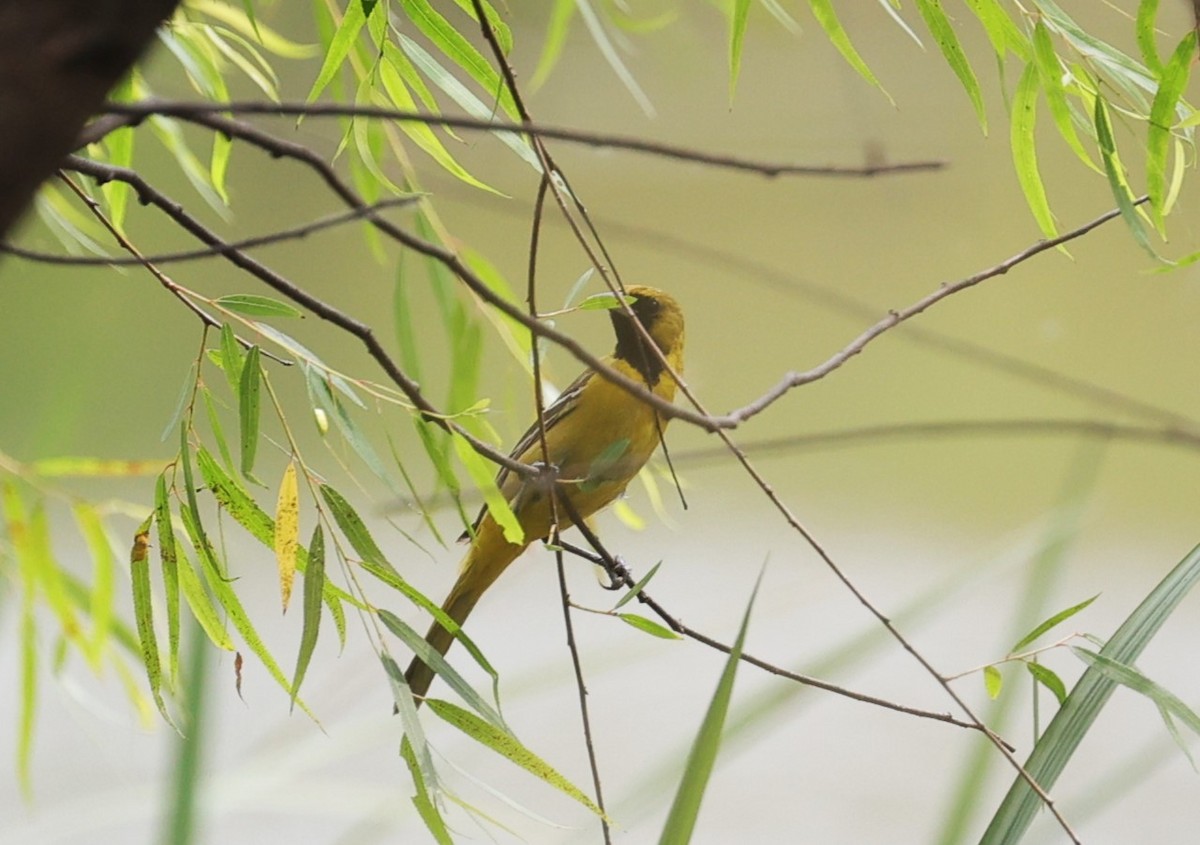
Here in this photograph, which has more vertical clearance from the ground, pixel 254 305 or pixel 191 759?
pixel 254 305

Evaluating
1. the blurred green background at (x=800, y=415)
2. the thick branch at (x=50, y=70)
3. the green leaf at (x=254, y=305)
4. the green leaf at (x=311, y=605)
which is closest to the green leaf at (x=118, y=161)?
the green leaf at (x=254, y=305)

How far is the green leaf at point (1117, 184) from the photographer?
41 centimetres

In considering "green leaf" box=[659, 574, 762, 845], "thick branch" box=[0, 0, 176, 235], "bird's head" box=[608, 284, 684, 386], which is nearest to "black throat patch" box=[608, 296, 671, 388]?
"bird's head" box=[608, 284, 684, 386]

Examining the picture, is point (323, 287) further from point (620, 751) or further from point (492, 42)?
point (492, 42)

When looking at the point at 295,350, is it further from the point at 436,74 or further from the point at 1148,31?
the point at 1148,31

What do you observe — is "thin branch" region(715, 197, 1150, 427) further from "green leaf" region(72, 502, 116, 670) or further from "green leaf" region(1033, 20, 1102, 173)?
"green leaf" region(72, 502, 116, 670)

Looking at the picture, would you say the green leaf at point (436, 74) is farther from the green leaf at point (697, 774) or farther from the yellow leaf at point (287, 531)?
the green leaf at point (697, 774)

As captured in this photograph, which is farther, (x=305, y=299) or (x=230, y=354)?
(x=230, y=354)

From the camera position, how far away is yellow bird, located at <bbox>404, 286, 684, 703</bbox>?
749 millimetres

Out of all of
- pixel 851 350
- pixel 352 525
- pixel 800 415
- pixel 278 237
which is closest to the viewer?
pixel 278 237

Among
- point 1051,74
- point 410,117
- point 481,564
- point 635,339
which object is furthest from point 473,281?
point 481,564

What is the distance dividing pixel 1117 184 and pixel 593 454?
48 cm

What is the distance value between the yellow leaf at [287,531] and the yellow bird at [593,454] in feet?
0.77

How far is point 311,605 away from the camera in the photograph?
463mm
